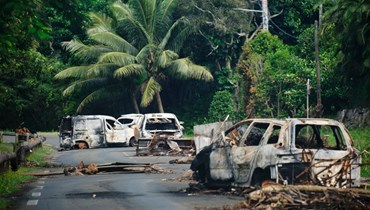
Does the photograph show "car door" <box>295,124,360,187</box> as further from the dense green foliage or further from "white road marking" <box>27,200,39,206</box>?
the dense green foliage

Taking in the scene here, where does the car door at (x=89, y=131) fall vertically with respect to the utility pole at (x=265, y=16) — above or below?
below

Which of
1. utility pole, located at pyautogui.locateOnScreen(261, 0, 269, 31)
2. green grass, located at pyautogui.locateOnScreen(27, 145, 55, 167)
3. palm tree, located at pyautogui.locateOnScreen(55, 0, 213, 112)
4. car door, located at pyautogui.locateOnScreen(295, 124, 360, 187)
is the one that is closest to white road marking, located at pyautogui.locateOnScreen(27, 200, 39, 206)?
car door, located at pyautogui.locateOnScreen(295, 124, 360, 187)

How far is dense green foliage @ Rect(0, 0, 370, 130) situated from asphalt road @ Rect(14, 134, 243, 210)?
15.0 metres

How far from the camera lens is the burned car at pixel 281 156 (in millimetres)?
15289

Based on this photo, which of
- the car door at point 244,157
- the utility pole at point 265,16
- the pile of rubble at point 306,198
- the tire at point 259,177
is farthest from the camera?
the utility pole at point 265,16

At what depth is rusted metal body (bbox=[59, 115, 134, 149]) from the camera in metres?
39.8

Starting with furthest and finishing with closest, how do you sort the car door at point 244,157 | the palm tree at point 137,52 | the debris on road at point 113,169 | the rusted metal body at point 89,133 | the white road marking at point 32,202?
the palm tree at point 137,52, the rusted metal body at point 89,133, the debris on road at point 113,169, the car door at point 244,157, the white road marking at point 32,202

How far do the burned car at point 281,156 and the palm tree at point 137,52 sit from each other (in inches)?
1265

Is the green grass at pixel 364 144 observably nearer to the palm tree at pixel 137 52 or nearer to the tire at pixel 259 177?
the tire at pixel 259 177

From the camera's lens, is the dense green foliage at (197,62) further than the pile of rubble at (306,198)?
Yes

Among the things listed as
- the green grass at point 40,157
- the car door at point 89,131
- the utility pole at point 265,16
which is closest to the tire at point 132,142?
the car door at point 89,131

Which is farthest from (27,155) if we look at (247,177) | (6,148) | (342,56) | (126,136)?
(247,177)

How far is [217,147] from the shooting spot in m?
17.2

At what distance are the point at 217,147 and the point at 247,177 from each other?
1286 millimetres
